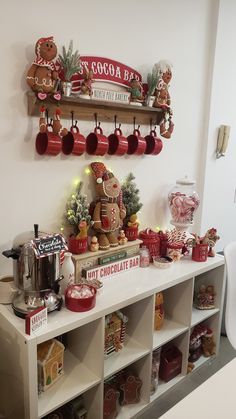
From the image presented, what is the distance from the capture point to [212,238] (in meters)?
2.11

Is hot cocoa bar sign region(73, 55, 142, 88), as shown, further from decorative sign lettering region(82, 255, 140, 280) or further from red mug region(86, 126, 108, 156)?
decorative sign lettering region(82, 255, 140, 280)

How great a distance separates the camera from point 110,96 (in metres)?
1.73

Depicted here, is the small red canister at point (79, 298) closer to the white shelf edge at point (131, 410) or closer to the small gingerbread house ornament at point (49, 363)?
the small gingerbread house ornament at point (49, 363)

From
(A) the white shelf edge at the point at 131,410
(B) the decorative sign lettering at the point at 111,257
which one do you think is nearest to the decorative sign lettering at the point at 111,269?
(B) the decorative sign lettering at the point at 111,257

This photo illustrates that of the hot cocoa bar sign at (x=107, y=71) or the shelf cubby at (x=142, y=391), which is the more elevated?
the hot cocoa bar sign at (x=107, y=71)

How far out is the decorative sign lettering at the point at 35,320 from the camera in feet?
4.11

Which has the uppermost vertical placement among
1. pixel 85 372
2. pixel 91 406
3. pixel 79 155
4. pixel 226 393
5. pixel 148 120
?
pixel 148 120

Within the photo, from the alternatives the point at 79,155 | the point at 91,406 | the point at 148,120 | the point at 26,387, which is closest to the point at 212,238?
the point at 148,120

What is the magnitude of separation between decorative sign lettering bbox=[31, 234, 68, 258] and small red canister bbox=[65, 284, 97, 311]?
0.20 metres

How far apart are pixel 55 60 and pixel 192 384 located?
6.26 ft

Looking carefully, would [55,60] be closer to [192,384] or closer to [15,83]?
[15,83]

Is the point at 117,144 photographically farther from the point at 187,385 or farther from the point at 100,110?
the point at 187,385

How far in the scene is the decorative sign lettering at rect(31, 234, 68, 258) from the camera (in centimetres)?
134

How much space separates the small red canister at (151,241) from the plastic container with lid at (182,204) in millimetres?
255
